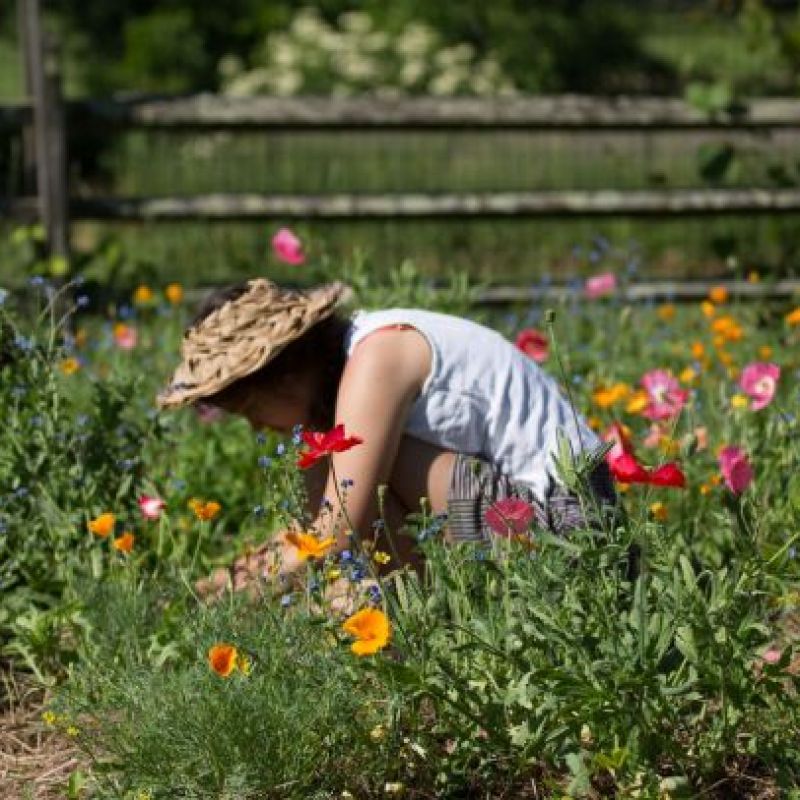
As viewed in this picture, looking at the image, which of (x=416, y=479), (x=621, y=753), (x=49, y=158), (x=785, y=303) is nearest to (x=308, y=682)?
(x=621, y=753)

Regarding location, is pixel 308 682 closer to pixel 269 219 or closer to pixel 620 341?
pixel 620 341

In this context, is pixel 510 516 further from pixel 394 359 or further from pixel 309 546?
pixel 394 359

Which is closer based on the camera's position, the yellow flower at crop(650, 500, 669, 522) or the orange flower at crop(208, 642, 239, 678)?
the orange flower at crop(208, 642, 239, 678)

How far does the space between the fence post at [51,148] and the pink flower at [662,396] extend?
2903 mm

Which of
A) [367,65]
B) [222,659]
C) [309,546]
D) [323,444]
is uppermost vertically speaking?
[323,444]

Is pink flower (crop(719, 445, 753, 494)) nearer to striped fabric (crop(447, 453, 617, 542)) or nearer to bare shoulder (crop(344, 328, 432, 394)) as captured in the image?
striped fabric (crop(447, 453, 617, 542))

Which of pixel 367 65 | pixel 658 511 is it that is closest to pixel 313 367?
pixel 658 511

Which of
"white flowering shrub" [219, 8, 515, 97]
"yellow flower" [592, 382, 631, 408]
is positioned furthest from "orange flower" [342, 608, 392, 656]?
"white flowering shrub" [219, 8, 515, 97]

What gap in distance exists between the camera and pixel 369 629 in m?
2.44

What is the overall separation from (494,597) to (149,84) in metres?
9.59

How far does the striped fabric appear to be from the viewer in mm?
3369

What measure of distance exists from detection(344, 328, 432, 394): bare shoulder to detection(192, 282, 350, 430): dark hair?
82 mm

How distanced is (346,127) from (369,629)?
4085 millimetres

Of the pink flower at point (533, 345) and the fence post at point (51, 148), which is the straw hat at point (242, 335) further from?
the fence post at point (51, 148)
